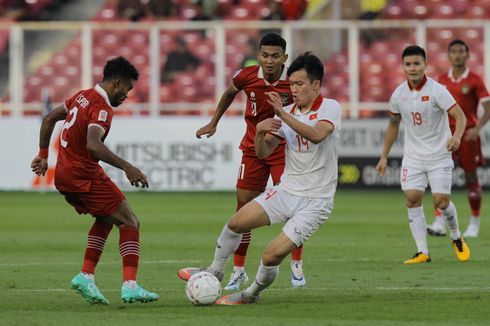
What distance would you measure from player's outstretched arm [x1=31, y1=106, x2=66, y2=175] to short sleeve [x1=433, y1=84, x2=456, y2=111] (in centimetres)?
425

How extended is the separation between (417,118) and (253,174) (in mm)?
2436

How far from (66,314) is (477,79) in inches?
329

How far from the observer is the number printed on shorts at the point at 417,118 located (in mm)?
12188

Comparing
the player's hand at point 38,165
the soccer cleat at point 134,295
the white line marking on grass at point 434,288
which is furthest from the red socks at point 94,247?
the white line marking on grass at point 434,288

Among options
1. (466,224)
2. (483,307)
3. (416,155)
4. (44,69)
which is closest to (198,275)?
(483,307)

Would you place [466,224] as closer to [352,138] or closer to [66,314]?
[352,138]

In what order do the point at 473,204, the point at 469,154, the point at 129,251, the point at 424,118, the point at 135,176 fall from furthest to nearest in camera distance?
the point at 469,154
the point at 473,204
the point at 424,118
the point at 129,251
the point at 135,176

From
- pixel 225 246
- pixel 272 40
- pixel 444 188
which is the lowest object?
pixel 225 246

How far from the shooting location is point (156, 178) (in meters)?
23.6

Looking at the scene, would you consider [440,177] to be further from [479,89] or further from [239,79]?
[479,89]

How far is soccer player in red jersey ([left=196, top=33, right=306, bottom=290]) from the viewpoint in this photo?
10219 mm

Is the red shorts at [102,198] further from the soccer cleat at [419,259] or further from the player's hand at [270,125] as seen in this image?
the soccer cleat at [419,259]

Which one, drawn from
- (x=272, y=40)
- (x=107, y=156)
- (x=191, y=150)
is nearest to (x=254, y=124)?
(x=272, y=40)

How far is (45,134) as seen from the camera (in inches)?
371
